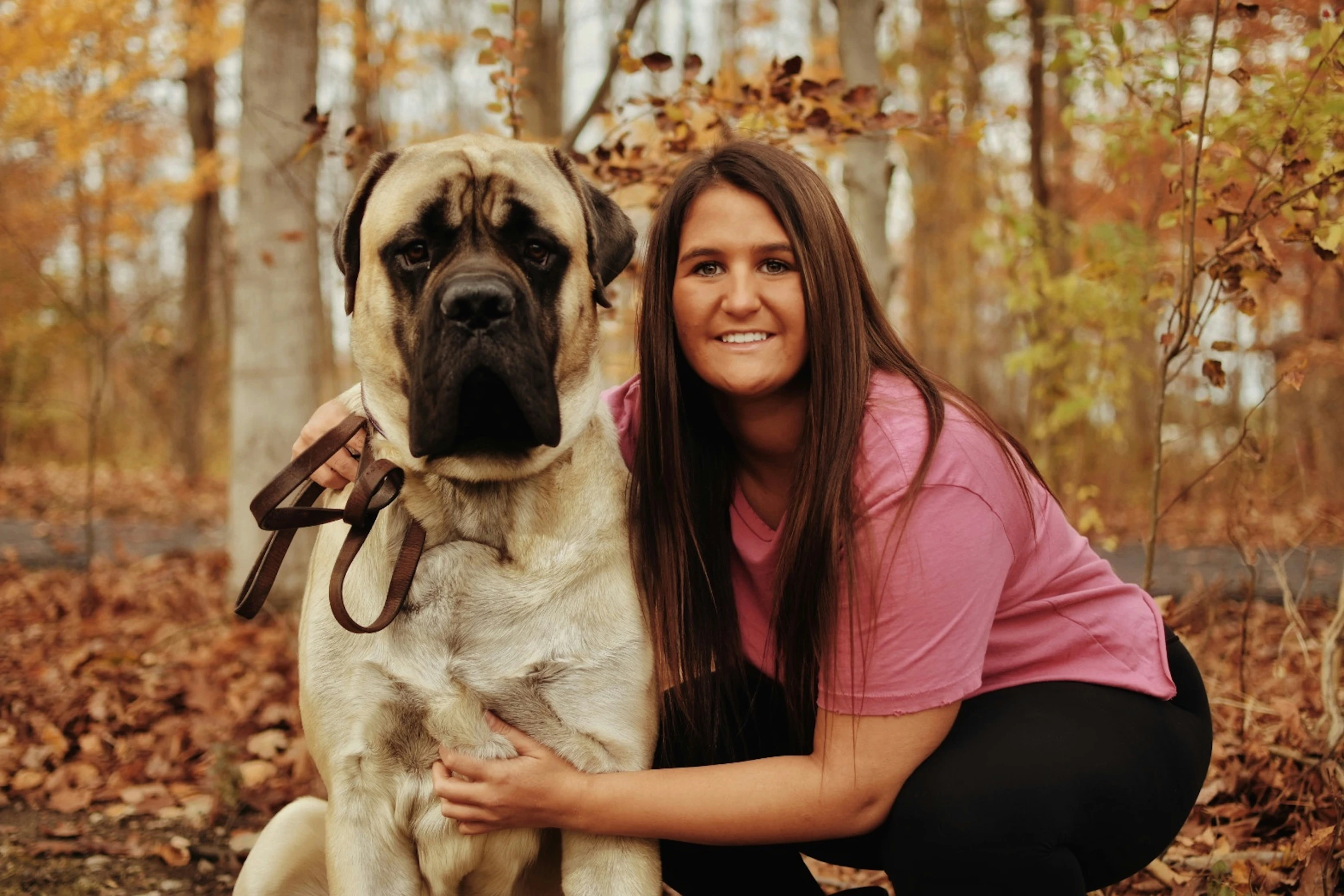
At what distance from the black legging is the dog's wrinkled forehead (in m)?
1.08

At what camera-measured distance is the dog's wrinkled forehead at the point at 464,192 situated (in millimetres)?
2080

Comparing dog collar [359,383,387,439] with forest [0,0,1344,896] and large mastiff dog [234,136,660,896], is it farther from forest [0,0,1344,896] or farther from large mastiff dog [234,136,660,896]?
forest [0,0,1344,896]

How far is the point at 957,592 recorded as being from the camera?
1.78m

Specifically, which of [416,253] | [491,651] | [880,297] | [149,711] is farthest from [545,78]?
[491,651]

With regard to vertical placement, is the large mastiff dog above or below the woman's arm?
above

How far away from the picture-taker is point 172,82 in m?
10.1

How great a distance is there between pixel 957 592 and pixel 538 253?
3.45 feet

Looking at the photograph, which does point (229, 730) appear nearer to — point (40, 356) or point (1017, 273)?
point (1017, 273)

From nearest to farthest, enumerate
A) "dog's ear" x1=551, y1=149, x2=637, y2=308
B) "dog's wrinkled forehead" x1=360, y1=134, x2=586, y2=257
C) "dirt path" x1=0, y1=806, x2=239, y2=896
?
A: 1. "dog's wrinkled forehead" x1=360, y1=134, x2=586, y2=257
2. "dog's ear" x1=551, y1=149, x2=637, y2=308
3. "dirt path" x1=0, y1=806, x2=239, y2=896

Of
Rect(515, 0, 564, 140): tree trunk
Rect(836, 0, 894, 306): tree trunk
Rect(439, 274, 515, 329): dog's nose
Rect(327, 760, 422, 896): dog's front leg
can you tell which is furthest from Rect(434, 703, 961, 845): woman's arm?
Rect(515, 0, 564, 140): tree trunk

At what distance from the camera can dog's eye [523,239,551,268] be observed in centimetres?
214

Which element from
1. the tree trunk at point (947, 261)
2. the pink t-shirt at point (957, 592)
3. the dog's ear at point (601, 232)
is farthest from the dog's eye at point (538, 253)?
the tree trunk at point (947, 261)

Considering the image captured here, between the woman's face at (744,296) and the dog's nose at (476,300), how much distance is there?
0.35 meters

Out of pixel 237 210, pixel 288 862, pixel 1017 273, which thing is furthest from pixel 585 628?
pixel 1017 273
